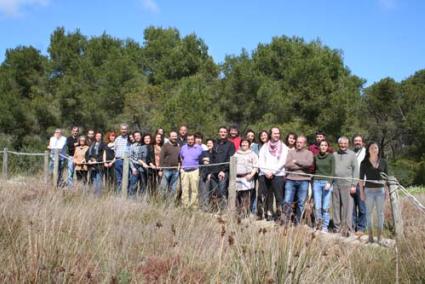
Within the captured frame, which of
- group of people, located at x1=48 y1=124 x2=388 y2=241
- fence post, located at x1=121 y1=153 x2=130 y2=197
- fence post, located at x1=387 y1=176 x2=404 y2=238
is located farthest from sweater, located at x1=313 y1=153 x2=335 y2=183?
fence post, located at x1=121 y1=153 x2=130 y2=197

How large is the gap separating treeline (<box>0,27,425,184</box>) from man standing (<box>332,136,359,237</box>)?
14.0 meters

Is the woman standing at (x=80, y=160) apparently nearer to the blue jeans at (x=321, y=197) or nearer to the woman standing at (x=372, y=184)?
the blue jeans at (x=321, y=197)

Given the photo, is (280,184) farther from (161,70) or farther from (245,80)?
(161,70)

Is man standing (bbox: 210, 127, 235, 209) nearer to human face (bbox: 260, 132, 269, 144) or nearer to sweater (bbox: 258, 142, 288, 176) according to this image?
human face (bbox: 260, 132, 269, 144)

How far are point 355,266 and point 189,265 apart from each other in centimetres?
180

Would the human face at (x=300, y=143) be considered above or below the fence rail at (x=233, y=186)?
above

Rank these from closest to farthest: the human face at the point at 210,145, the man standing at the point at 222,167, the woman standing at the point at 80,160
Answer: the man standing at the point at 222,167, the human face at the point at 210,145, the woman standing at the point at 80,160

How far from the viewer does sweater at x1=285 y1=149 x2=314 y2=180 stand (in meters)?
8.26

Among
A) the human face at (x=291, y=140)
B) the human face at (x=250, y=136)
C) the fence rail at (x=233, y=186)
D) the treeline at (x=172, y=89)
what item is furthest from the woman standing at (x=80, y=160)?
the treeline at (x=172, y=89)

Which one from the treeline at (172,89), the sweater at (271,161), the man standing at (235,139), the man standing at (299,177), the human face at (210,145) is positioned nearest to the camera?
the man standing at (299,177)

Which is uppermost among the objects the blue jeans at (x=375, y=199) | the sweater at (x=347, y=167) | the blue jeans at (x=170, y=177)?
the sweater at (x=347, y=167)

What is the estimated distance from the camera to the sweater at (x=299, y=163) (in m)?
8.26

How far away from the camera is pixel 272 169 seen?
8445 mm

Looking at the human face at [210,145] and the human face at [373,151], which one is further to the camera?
the human face at [210,145]
